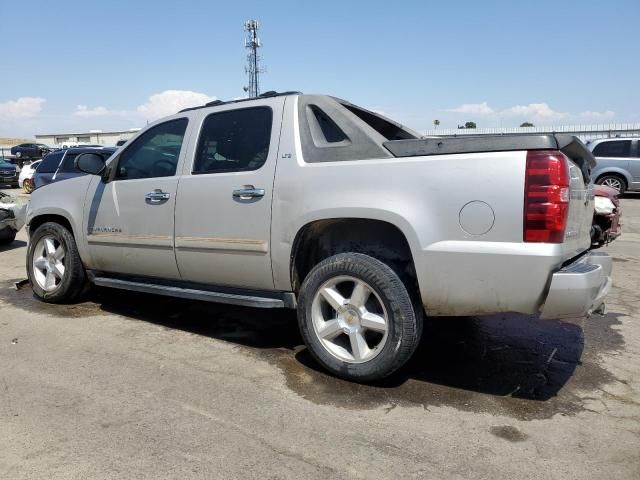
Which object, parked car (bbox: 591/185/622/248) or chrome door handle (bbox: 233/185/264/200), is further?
parked car (bbox: 591/185/622/248)

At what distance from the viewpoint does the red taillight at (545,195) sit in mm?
2764

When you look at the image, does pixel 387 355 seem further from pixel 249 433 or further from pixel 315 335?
pixel 249 433

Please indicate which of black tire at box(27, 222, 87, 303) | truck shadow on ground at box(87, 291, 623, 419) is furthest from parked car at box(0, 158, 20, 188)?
truck shadow on ground at box(87, 291, 623, 419)

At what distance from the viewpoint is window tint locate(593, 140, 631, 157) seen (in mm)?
16094

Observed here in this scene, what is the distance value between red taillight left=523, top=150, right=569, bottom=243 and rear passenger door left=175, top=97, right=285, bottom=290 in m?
1.71

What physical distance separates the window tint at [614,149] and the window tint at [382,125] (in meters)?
13.9

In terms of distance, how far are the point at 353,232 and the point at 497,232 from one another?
104 centimetres

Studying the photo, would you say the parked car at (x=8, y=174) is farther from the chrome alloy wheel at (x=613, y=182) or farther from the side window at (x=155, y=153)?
the chrome alloy wheel at (x=613, y=182)

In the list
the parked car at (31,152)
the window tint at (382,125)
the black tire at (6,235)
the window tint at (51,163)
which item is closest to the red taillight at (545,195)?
the window tint at (382,125)

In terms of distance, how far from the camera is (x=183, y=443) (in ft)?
8.80

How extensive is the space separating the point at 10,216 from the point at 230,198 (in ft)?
21.5

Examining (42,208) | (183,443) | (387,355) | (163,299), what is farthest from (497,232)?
(42,208)

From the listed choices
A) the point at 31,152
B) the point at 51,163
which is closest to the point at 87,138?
the point at 31,152

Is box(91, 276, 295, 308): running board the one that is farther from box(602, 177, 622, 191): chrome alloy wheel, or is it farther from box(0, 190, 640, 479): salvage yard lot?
box(602, 177, 622, 191): chrome alloy wheel
